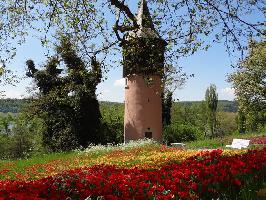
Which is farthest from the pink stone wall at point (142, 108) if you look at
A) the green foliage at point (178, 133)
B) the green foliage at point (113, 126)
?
the green foliage at point (178, 133)

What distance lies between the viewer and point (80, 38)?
44.5 ft

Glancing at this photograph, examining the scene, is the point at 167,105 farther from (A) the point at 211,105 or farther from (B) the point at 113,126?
(A) the point at 211,105

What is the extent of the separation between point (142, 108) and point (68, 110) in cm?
710

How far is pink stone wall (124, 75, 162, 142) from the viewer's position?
113ft

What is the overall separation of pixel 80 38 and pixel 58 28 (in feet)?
2.65

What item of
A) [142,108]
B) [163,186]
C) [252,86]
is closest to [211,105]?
[252,86]

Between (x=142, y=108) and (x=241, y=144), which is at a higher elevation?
(x=142, y=108)

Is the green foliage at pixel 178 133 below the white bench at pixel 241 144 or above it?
below

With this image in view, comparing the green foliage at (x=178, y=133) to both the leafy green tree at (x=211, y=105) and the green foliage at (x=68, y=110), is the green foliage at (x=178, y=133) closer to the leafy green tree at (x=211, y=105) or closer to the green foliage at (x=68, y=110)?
the green foliage at (x=68, y=110)

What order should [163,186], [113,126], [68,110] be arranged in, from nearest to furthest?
[163,186] → [68,110] → [113,126]

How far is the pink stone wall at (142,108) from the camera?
113 ft

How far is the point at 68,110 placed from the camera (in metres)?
36.7

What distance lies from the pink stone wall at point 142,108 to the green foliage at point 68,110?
140 inches

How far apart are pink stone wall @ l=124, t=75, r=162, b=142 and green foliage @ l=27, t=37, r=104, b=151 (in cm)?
356
